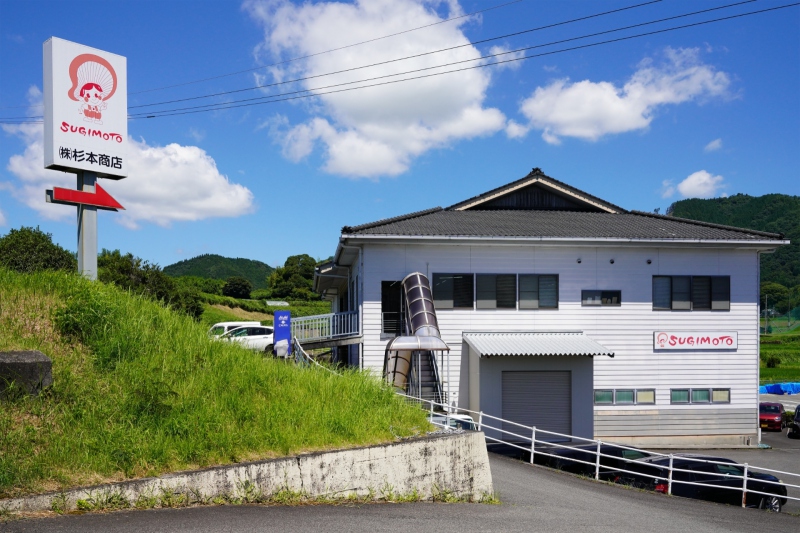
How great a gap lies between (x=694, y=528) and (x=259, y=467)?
625 cm

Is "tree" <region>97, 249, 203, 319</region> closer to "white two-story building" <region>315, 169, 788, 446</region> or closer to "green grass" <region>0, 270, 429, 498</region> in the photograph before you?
"white two-story building" <region>315, 169, 788, 446</region>

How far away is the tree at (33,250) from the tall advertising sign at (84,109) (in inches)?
899

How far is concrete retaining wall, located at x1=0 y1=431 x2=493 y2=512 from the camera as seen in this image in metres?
6.91

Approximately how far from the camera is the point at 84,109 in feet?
40.1

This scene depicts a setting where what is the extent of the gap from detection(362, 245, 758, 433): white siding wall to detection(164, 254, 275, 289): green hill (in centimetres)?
10399

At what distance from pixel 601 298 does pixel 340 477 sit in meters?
16.3

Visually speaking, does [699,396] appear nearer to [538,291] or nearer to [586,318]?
[586,318]

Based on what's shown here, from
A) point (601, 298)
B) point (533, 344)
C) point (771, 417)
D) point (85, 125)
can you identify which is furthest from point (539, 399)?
point (771, 417)

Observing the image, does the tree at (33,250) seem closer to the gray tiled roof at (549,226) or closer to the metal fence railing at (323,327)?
the metal fence railing at (323,327)

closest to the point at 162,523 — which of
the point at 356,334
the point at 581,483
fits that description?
the point at 581,483

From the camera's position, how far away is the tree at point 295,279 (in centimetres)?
8319

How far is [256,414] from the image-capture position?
861cm

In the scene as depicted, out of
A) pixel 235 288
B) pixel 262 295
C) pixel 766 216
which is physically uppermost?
pixel 766 216

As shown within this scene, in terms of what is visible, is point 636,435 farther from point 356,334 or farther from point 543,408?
point 356,334
